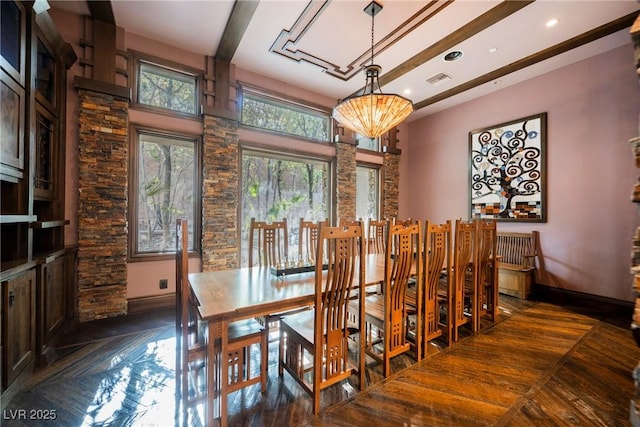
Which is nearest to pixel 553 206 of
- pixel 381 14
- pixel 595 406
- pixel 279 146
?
pixel 595 406

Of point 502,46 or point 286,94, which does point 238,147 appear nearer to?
point 286,94

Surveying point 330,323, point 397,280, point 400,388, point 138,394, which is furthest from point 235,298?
point 400,388

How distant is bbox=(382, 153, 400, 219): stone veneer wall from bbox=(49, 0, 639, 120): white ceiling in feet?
6.27

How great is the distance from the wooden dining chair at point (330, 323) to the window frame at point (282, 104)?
10.2ft

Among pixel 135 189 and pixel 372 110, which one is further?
pixel 135 189

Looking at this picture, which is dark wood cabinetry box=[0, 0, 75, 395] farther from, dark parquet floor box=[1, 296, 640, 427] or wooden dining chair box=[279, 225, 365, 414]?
wooden dining chair box=[279, 225, 365, 414]

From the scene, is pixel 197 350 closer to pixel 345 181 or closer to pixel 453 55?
pixel 345 181

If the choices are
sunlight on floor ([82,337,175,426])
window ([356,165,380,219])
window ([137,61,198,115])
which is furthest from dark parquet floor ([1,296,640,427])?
window ([356,165,380,219])

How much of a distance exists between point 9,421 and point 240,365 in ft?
4.67

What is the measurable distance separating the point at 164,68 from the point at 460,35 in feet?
12.7

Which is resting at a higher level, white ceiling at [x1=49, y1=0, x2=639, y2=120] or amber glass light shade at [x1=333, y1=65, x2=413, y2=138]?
white ceiling at [x1=49, y1=0, x2=639, y2=120]

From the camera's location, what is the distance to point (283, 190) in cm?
461

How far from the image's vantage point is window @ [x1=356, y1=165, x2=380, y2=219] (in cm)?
569

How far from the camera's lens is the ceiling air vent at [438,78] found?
4.28 meters
